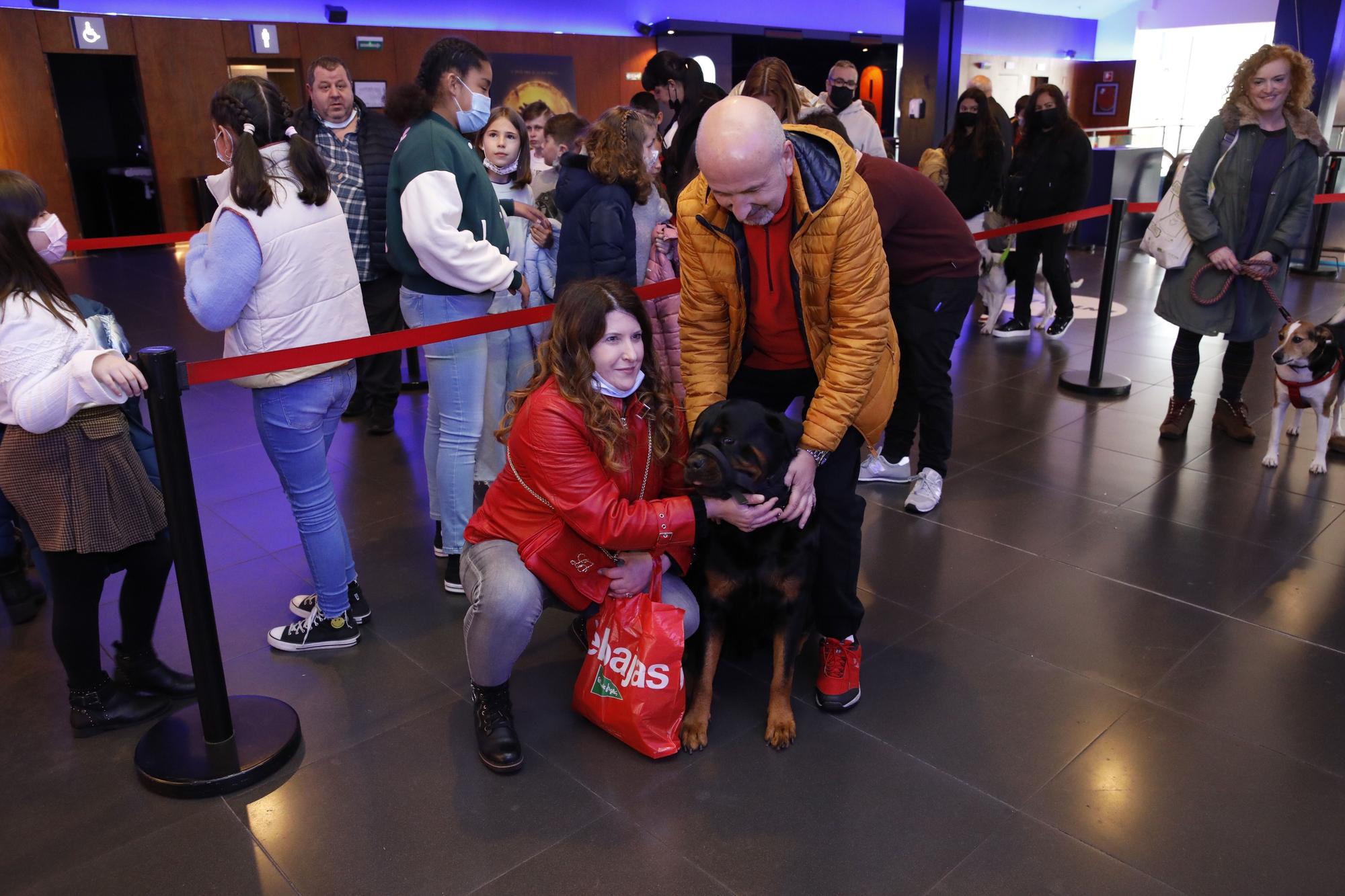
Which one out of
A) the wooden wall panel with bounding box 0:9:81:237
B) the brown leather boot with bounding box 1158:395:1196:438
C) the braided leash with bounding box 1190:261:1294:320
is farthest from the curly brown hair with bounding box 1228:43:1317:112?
the wooden wall panel with bounding box 0:9:81:237

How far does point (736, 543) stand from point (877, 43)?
55.9ft

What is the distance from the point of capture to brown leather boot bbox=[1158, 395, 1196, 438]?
14.9 feet

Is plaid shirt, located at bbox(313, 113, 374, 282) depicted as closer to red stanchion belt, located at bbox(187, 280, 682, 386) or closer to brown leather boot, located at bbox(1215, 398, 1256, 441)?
red stanchion belt, located at bbox(187, 280, 682, 386)

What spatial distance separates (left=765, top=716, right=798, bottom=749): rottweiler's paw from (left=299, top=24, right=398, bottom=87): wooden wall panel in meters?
11.6

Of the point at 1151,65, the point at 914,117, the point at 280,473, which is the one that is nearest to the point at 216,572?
the point at 280,473

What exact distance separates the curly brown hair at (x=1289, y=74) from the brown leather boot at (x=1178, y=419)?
134cm

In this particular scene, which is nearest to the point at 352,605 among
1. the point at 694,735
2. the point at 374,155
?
the point at 694,735

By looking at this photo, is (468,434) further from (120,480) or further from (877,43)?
(877,43)

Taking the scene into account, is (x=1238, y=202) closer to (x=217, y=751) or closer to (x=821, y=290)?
(x=821, y=290)

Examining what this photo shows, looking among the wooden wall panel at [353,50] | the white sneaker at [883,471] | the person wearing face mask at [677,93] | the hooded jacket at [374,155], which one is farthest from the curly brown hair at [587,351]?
the wooden wall panel at [353,50]

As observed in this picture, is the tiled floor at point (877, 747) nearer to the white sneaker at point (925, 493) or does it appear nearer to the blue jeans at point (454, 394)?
the white sneaker at point (925, 493)

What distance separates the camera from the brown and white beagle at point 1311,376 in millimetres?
3984

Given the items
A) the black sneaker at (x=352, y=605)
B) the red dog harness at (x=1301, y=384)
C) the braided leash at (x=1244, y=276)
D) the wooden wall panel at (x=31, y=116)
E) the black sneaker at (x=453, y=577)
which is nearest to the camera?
the black sneaker at (x=352, y=605)

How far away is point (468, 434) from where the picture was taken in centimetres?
318
